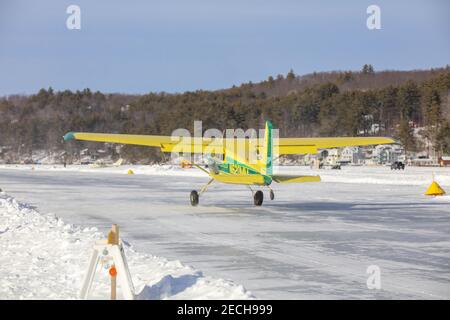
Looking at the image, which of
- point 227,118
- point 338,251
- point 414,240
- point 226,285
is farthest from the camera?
point 227,118

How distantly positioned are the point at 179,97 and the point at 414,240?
150 meters

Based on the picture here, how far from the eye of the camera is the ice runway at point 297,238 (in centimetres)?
789

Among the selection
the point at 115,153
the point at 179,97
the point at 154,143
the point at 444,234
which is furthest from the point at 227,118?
the point at 444,234

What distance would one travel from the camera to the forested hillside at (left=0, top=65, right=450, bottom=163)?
105625 mm

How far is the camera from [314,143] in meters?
22.5

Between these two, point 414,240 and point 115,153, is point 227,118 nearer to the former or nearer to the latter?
point 115,153

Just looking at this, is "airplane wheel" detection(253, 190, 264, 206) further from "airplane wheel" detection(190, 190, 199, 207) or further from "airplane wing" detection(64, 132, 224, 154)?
"airplane wing" detection(64, 132, 224, 154)

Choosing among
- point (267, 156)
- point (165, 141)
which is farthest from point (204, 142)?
point (267, 156)

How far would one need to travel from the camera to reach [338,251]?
10547 mm

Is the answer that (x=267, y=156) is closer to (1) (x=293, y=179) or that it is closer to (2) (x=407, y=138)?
(1) (x=293, y=179)

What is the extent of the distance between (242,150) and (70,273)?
11.7 meters

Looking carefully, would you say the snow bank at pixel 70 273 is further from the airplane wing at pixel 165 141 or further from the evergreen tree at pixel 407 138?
the evergreen tree at pixel 407 138

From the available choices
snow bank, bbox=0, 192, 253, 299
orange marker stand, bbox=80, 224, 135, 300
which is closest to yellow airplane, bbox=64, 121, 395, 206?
snow bank, bbox=0, 192, 253, 299

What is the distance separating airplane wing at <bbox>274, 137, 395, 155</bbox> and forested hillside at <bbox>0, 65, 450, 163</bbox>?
211 feet
